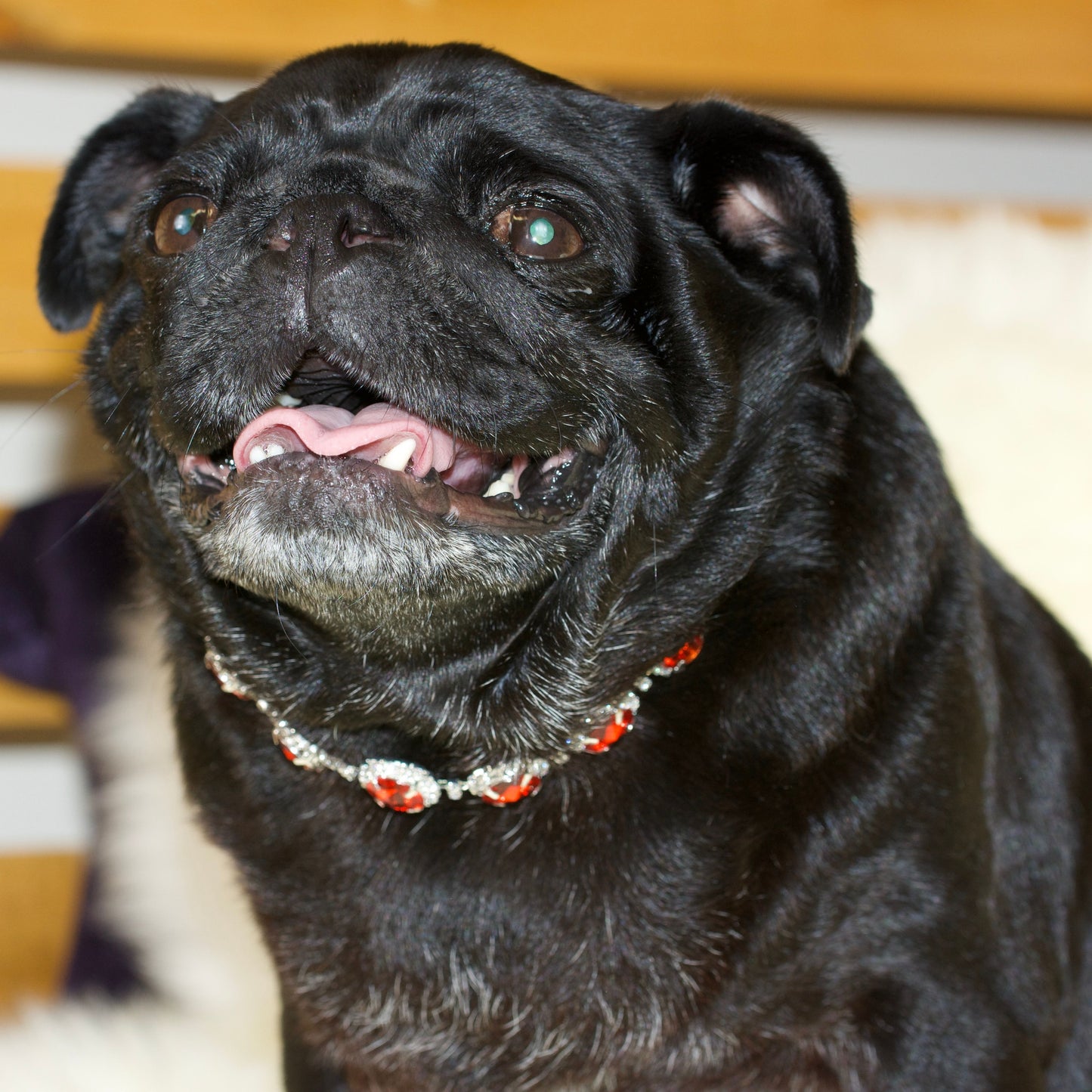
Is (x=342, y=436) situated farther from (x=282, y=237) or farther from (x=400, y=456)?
(x=282, y=237)

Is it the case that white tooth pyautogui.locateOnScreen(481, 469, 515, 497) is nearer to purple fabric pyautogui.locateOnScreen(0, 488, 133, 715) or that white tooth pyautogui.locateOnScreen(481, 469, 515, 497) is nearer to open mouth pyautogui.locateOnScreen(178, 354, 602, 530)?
open mouth pyautogui.locateOnScreen(178, 354, 602, 530)

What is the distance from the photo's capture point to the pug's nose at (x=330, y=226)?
3.74 feet

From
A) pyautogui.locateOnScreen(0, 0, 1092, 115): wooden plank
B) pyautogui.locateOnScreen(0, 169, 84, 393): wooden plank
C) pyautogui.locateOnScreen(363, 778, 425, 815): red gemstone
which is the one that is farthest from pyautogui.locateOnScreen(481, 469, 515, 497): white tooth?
pyautogui.locateOnScreen(0, 0, 1092, 115): wooden plank

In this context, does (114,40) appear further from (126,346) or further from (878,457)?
(878,457)

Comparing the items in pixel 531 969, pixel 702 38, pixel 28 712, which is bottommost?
pixel 28 712

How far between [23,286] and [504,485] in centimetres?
174

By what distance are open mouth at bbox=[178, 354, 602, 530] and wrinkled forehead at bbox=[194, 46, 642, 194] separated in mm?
210

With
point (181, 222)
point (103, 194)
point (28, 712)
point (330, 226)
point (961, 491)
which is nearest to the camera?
point (330, 226)

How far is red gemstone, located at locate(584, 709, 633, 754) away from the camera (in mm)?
1419

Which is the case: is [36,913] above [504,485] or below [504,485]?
below

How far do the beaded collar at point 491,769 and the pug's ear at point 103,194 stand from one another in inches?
21.3

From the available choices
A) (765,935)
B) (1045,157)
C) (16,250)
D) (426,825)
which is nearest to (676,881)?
(765,935)

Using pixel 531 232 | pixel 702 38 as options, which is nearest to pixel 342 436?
pixel 531 232

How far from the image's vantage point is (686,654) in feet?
4.66
